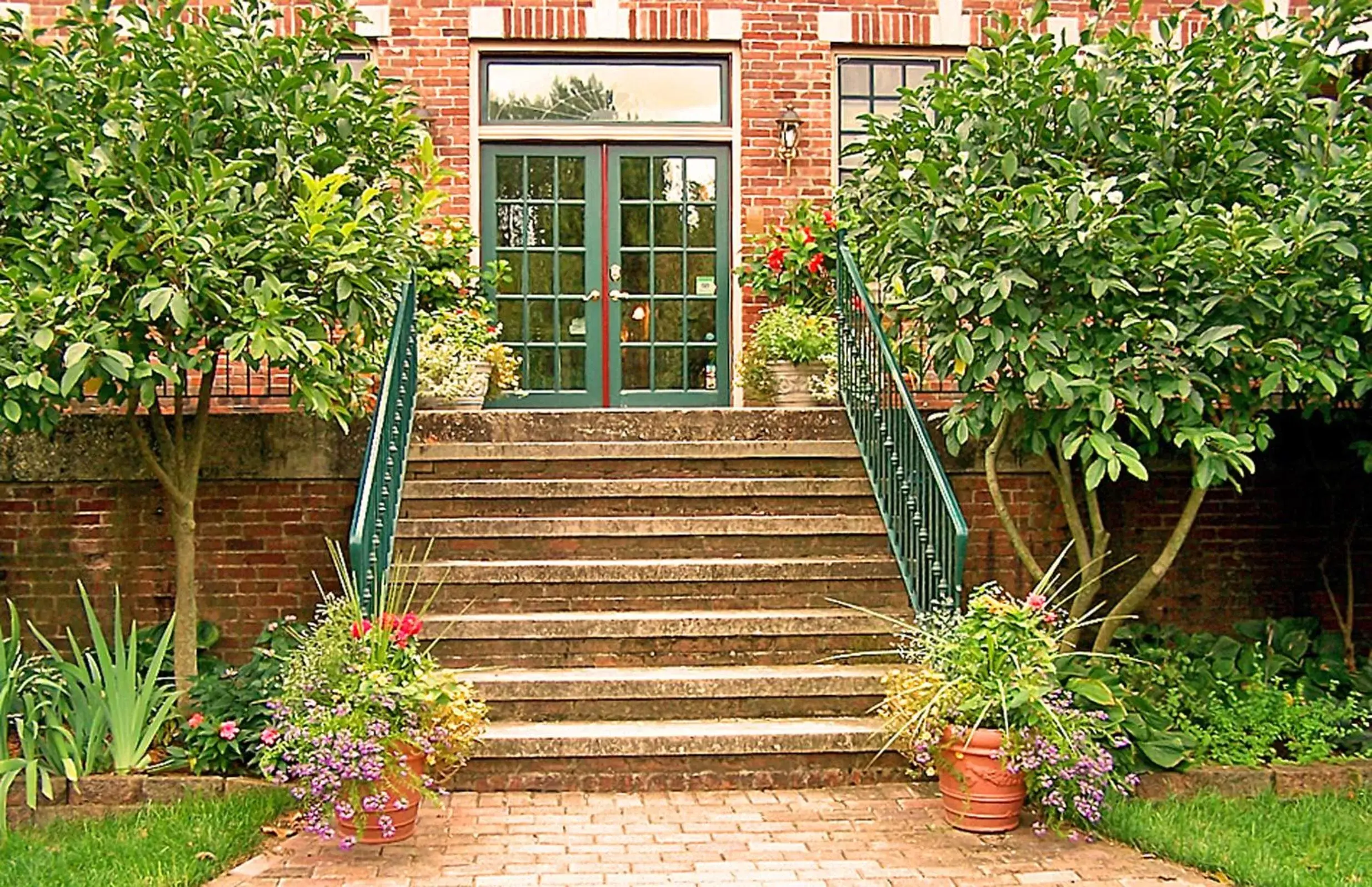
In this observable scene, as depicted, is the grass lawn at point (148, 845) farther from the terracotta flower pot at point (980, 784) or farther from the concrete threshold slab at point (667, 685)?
the terracotta flower pot at point (980, 784)

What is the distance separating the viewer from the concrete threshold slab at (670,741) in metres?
5.83

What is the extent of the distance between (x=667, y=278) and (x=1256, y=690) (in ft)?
17.0

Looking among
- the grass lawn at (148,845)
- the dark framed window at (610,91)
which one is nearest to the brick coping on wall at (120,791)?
the grass lawn at (148,845)

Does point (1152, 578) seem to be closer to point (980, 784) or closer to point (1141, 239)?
point (1141, 239)

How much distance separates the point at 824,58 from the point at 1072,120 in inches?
161

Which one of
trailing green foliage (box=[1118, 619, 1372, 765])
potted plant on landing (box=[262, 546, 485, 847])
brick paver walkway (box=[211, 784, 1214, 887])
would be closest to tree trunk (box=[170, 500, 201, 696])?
potted plant on landing (box=[262, 546, 485, 847])

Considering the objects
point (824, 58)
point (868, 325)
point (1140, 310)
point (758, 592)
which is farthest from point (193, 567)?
point (824, 58)

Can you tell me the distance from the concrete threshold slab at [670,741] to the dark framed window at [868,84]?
5.31m

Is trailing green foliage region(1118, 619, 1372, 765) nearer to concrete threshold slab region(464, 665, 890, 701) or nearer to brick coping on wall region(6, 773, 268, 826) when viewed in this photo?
concrete threshold slab region(464, 665, 890, 701)

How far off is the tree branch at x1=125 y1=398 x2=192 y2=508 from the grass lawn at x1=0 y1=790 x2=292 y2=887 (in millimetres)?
1441

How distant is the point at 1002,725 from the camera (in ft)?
17.5

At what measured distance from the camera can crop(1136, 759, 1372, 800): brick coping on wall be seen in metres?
5.91

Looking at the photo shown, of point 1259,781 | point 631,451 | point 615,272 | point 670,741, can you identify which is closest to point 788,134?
point 615,272

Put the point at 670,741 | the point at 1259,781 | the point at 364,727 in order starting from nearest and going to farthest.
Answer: the point at 364,727
the point at 670,741
the point at 1259,781
